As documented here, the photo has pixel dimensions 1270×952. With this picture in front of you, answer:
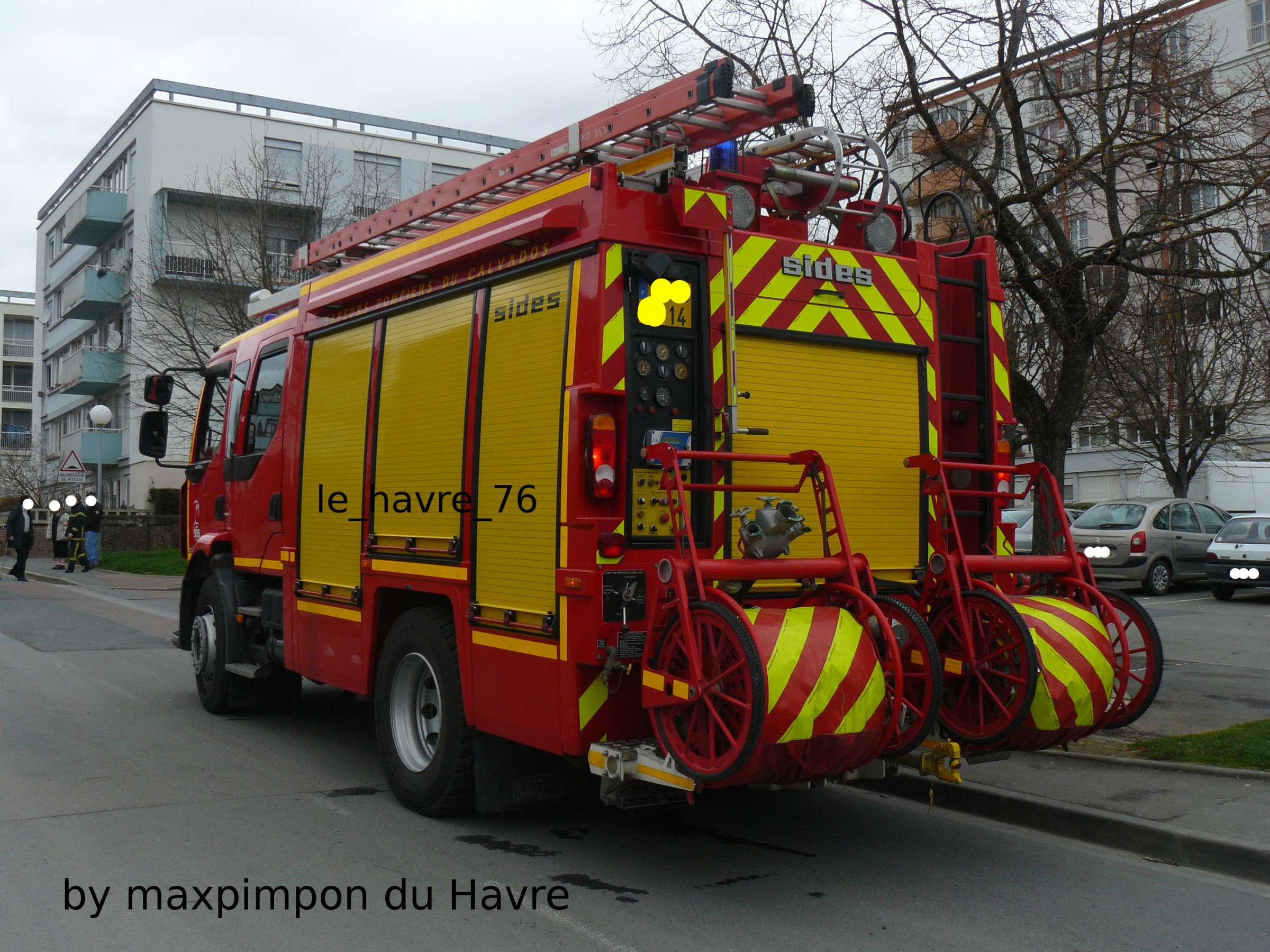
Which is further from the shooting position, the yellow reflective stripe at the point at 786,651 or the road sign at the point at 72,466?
the road sign at the point at 72,466

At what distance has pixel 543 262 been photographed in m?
5.27

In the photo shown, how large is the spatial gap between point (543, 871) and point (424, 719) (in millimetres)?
1301

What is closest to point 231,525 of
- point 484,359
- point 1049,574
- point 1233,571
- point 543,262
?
point 484,359

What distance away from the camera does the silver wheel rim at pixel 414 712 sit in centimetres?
608

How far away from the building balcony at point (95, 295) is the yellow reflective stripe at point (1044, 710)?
3976 centimetres

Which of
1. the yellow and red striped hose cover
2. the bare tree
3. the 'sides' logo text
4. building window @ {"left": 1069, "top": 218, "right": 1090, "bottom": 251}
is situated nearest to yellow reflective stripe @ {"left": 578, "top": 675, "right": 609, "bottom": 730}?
the yellow and red striped hose cover

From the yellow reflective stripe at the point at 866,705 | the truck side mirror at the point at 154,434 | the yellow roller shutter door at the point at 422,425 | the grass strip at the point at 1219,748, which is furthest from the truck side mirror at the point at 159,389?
the grass strip at the point at 1219,748

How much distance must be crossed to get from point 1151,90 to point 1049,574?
4.91 m

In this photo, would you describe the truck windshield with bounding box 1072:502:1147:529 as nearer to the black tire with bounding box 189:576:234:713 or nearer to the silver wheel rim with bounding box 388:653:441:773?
the black tire with bounding box 189:576:234:713

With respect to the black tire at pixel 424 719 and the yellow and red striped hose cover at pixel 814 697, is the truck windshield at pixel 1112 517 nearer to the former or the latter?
the black tire at pixel 424 719

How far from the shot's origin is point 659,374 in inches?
198

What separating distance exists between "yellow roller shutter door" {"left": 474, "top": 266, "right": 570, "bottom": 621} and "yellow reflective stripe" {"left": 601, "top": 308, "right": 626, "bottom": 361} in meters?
0.24

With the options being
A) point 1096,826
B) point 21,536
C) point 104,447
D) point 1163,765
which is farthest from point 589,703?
point 104,447

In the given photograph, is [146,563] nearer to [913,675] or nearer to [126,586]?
[126,586]
